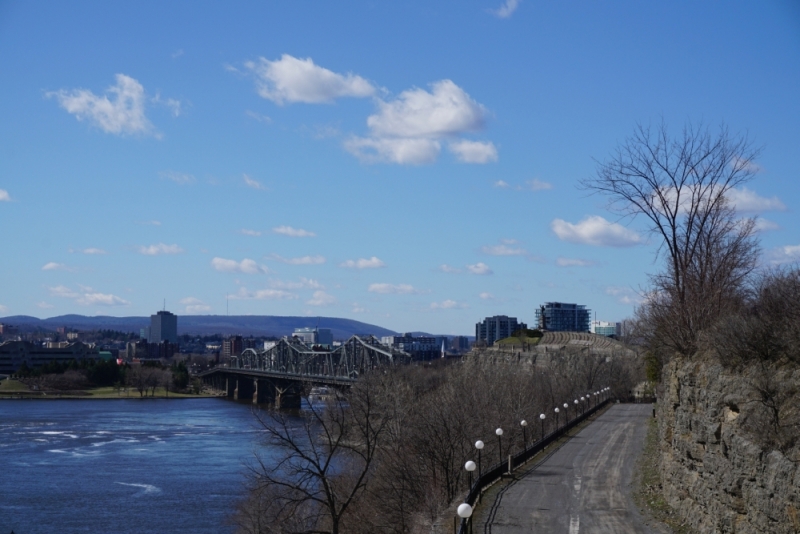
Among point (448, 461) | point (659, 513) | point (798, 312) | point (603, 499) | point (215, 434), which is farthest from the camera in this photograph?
point (215, 434)

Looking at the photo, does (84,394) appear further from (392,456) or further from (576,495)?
(576,495)

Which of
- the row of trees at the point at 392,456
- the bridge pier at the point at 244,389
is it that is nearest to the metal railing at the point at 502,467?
the row of trees at the point at 392,456

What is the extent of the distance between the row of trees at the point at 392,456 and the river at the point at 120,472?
2.71 m

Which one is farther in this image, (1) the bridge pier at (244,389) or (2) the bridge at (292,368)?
(1) the bridge pier at (244,389)

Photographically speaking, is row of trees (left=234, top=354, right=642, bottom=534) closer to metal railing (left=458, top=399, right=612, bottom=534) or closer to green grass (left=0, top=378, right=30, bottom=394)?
metal railing (left=458, top=399, right=612, bottom=534)

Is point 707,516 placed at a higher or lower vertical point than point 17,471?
higher

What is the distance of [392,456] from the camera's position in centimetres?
3039

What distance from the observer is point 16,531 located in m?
32.6

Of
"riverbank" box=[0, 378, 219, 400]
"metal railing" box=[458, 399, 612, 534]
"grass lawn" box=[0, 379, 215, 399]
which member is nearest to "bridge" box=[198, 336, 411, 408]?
"riverbank" box=[0, 378, 219, 400]

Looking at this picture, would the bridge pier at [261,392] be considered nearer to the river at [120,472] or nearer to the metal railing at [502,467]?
the river at [120,472]

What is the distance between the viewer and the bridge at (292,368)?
97.4m

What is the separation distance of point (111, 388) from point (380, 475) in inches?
4215

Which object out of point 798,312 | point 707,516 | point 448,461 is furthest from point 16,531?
point 798,312

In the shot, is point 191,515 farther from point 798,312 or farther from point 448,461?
point 798,312
